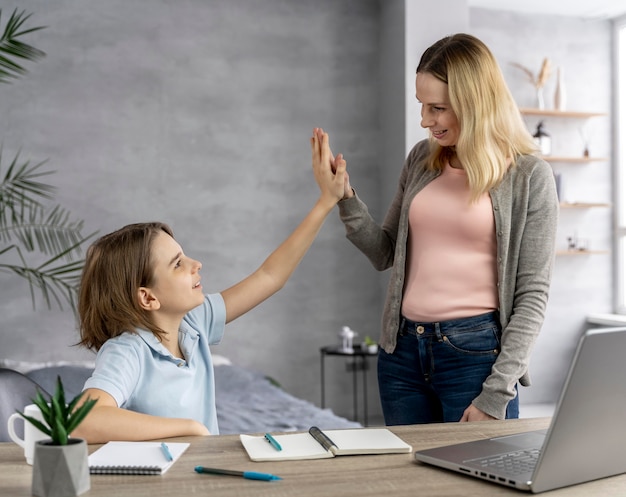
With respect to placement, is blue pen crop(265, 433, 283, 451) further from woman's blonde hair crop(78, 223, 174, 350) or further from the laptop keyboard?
woman's blonde hair crop(78, 223, 174, 350)

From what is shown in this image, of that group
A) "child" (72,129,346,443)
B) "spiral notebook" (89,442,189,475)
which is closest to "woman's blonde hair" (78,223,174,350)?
"child" (72,129,346,443)

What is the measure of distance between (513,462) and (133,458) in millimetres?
547

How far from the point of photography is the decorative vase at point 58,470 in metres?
0.96

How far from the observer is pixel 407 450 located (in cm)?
118

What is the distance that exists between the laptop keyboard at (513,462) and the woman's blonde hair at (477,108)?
2.45ft

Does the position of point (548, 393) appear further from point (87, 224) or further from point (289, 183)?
point (87, 224)

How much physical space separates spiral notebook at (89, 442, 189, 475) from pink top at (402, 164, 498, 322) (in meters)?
0.75

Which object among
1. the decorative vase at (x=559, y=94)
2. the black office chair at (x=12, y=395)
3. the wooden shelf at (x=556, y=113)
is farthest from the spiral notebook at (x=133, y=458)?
the decorative vase at (x=559, y=94)

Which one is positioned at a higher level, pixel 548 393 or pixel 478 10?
pixel 478 10

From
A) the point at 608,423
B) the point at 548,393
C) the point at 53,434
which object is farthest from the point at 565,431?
the point at 548,393

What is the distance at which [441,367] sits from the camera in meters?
1.72

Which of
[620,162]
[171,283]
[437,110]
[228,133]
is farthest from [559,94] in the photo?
[171,283]

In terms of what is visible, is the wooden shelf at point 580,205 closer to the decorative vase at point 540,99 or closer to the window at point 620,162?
the window at point 620,162

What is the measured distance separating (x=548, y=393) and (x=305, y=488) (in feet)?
15.4
